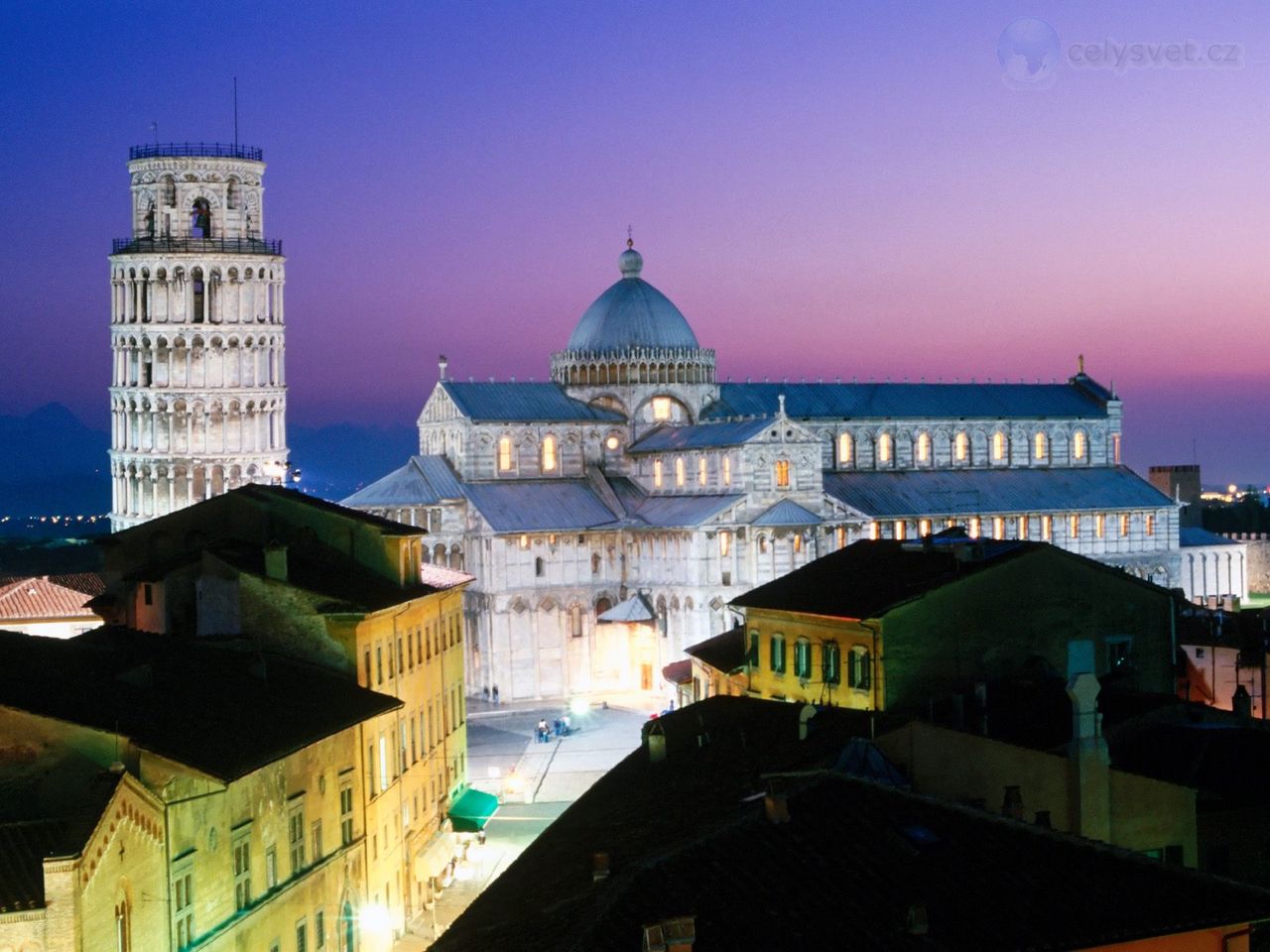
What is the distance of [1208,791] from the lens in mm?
39344

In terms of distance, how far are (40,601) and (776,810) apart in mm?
71068

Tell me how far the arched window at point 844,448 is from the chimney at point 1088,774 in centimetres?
8509

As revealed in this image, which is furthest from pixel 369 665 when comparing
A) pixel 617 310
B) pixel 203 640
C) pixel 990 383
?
pixel 990 383

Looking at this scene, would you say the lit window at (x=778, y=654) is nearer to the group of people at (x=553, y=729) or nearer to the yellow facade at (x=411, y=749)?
the yellow facade at (x=411, y=749)

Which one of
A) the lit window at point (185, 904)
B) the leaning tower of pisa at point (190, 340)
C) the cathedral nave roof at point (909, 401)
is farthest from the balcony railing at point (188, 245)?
the lit window at point (185, 904)

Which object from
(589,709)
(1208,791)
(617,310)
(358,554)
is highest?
(617,310)

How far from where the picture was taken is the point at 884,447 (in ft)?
403

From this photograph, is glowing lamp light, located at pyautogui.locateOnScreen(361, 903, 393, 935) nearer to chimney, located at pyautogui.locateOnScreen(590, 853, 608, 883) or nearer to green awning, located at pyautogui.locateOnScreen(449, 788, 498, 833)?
green awning, located at pyautogui.locateOnScreen(449, 788, 498, 833)

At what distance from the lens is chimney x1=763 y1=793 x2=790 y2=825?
29.2 metres

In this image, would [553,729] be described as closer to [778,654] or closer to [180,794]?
[778,654]

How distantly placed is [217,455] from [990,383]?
48052mm

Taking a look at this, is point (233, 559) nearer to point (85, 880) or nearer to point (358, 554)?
point (358, 554)

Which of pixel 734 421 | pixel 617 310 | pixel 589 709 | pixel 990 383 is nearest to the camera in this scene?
pixel 589 709

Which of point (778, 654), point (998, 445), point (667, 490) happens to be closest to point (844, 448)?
point (998, 445)
